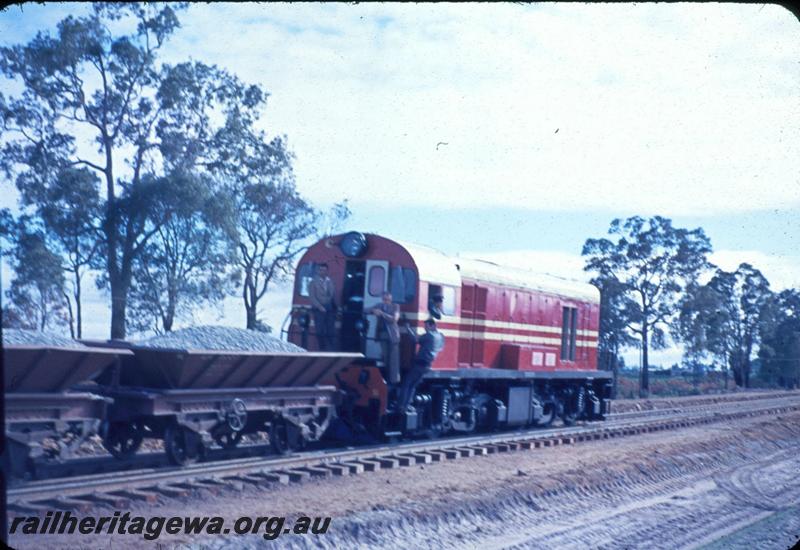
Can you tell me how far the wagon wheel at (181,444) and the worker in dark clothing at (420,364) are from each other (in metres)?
4.79

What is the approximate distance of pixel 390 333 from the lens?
16812 mm

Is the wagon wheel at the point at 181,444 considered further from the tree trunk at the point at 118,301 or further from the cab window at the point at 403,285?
the tree trunk at the point at 118,301

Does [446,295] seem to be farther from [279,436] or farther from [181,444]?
[181,444]

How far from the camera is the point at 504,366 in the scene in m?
20.8

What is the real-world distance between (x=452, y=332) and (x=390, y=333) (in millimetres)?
2137

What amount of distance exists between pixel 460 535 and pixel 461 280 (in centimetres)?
881

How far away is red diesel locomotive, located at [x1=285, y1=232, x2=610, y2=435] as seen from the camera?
1736 cm

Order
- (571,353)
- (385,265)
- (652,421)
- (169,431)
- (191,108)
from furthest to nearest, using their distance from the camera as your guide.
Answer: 1. (191,108)
2. (652,421)
3. (571,353)
4. (385,265)
5. (169,431)

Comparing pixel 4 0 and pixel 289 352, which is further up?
pixel 4 0

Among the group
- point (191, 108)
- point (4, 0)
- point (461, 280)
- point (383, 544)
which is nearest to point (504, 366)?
point (461, 280)

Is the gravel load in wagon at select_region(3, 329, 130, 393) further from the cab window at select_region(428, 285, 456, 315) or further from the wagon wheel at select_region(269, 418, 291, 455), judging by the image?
the cab window at select_region(428, 285, 456, 315)

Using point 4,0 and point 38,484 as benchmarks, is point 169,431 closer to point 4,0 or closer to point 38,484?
point 38,484

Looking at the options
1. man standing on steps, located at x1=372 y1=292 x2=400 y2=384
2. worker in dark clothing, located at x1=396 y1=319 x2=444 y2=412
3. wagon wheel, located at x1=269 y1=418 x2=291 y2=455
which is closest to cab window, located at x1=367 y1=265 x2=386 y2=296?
man standing on steps, located at x1=372 y1=292 x2=400 y2=384

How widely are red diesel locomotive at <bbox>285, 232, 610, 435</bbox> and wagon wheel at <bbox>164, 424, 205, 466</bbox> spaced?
13.5 ft
